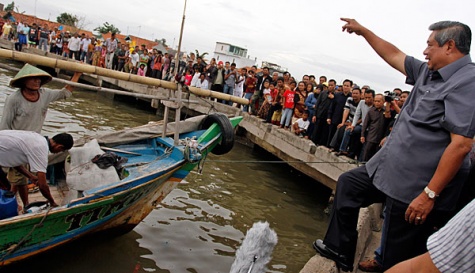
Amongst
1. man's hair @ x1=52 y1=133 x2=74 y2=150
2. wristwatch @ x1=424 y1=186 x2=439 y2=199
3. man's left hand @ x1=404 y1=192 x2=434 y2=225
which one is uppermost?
wristwatch @ x1=424 y1=186 x2=439 y2=199

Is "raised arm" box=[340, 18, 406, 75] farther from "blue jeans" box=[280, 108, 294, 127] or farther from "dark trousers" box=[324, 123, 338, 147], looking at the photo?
"blue jeans" box=[280, 108, 294, 127]

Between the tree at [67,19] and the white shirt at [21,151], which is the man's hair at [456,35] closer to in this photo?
the white shirt at [21,151]

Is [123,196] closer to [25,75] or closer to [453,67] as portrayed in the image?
[25,75]

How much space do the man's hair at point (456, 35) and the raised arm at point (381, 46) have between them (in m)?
0.45

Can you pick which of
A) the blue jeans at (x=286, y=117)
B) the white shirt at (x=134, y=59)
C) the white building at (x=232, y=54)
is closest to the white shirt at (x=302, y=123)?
the blue jeans at (x=286, y=117)

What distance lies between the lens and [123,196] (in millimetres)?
4789

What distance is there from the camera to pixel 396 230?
2412 millimetres

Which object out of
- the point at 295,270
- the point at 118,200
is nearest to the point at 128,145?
the point at 118,200

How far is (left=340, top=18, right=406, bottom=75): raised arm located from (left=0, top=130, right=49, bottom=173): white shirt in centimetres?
331

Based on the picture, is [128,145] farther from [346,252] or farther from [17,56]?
[346,252]

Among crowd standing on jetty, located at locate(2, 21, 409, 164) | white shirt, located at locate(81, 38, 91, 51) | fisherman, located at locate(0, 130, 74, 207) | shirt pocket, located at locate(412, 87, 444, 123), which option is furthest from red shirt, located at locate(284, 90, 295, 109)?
white shirt, located at locate(81, 38, 91, 51)

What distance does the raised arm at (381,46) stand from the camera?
2.78 metres

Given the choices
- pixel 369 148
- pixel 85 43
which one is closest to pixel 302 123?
pixel 369 148

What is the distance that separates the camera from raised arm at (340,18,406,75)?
2.78m
